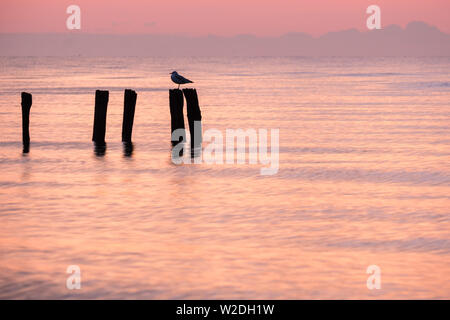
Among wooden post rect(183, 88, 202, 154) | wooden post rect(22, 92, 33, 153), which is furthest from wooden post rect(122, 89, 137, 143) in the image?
wooden post rect(22, 92, 33, 153)

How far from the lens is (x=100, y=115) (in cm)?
2277

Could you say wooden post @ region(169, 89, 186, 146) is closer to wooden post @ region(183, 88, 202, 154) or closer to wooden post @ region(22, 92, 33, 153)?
wooden post @ region(183, 88, 202, 154)

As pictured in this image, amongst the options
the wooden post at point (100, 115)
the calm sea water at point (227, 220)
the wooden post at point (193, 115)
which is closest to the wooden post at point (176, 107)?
the wooden post at point (193, 115)

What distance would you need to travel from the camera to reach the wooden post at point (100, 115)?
22.2 m

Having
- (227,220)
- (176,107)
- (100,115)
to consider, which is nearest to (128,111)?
(100,115)

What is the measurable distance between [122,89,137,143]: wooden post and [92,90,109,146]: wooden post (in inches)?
23.9

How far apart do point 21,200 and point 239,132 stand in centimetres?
1476

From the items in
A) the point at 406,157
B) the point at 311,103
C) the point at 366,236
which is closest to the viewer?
the point at 366,236

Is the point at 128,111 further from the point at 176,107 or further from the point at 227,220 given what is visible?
the point at 227,220

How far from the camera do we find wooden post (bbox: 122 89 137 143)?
22.7 meters

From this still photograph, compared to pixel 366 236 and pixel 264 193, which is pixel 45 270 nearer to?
pixel 366 236

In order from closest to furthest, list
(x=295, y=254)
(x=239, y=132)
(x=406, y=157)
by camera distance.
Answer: (x=295, y=254) < (x=406, y=157) < (x=239, y=132)

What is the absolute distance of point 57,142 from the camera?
25656mm

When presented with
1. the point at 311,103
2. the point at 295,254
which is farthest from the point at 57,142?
the point at 311,103
